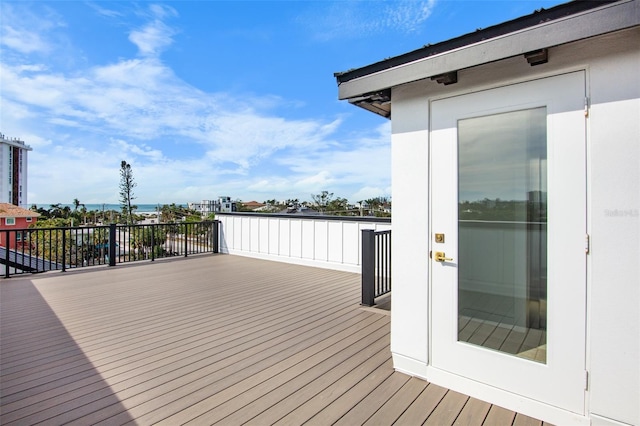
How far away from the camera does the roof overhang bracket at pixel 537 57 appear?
5.47 ft

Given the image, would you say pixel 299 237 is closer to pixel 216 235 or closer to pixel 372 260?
pixel 216 235

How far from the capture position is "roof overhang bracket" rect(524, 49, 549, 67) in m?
1.67

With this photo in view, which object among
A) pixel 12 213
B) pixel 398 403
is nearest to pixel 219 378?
pixel 398 403

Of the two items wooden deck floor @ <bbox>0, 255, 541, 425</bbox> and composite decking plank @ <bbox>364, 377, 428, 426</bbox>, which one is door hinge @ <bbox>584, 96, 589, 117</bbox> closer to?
wooden deck floor @ <bbox>0, 255, 541, 425</bbox>

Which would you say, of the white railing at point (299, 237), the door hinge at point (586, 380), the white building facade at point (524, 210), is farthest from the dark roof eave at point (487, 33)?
the white railing at point (299, 237)

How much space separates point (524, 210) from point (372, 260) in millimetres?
2203

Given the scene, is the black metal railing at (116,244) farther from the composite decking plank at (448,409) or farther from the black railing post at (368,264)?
the composite decking plank at (448,409)

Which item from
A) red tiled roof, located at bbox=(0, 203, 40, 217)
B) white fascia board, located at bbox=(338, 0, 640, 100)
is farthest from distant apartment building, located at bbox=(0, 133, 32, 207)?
white fascia board, located at bbox=(338, 0, 640, 100)

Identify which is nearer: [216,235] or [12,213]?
[216,235]

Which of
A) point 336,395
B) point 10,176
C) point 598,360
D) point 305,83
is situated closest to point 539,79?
point 598,360

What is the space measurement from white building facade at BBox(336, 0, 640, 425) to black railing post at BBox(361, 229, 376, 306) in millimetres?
1476

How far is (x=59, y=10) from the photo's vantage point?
22.7ft

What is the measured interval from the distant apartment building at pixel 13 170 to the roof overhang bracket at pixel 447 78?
64298 mm

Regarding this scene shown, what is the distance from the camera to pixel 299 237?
272 inches
